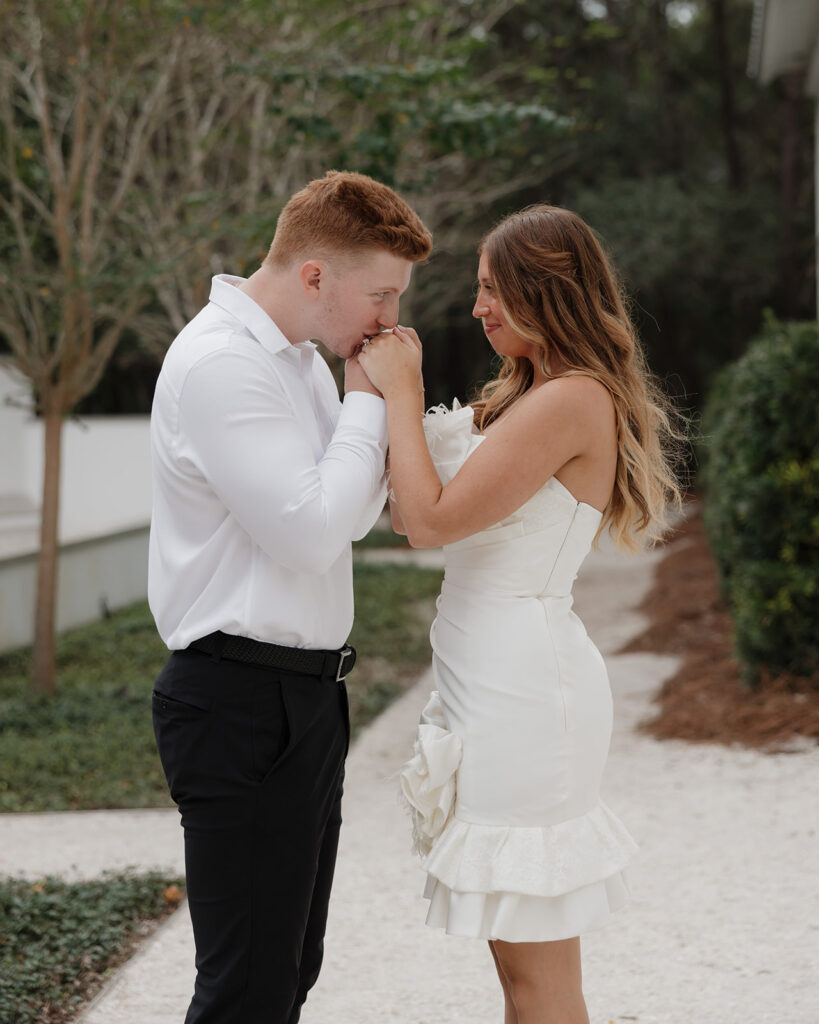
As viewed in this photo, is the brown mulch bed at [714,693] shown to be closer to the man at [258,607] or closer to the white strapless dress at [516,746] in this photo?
the white strapless dress at [516,746]

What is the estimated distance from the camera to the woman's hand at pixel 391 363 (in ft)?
7.29

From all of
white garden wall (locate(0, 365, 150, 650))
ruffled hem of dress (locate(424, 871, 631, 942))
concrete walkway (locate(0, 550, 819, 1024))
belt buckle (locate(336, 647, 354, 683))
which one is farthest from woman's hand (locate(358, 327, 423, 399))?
white garden wall (locate(0, 365, 150, 650))

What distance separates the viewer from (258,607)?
2.13 metres

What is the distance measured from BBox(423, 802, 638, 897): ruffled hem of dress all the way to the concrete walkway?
117 cm

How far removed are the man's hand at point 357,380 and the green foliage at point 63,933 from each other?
2080mm

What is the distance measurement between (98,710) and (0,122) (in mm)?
3980

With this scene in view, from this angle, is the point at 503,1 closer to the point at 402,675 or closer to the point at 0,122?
the point at 0,122

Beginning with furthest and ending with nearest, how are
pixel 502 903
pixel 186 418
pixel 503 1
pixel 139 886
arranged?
pixel 503 1 → pixel 139 886 → pixel 502 903 → pixel 186 418

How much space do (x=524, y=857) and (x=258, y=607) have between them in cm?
70

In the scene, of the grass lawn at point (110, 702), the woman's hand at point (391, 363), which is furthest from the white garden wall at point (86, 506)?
the woman's hand at point (391, 363)

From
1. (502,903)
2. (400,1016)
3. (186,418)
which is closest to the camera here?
(186,418)

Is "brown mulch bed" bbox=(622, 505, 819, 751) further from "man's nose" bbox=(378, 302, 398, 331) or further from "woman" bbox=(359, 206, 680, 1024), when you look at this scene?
"man's nose" bbox=(378, 302, 398, 331)

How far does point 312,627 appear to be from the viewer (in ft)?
7.20

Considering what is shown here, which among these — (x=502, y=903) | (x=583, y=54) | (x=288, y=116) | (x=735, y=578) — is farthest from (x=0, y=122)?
(x=583, y=54)
